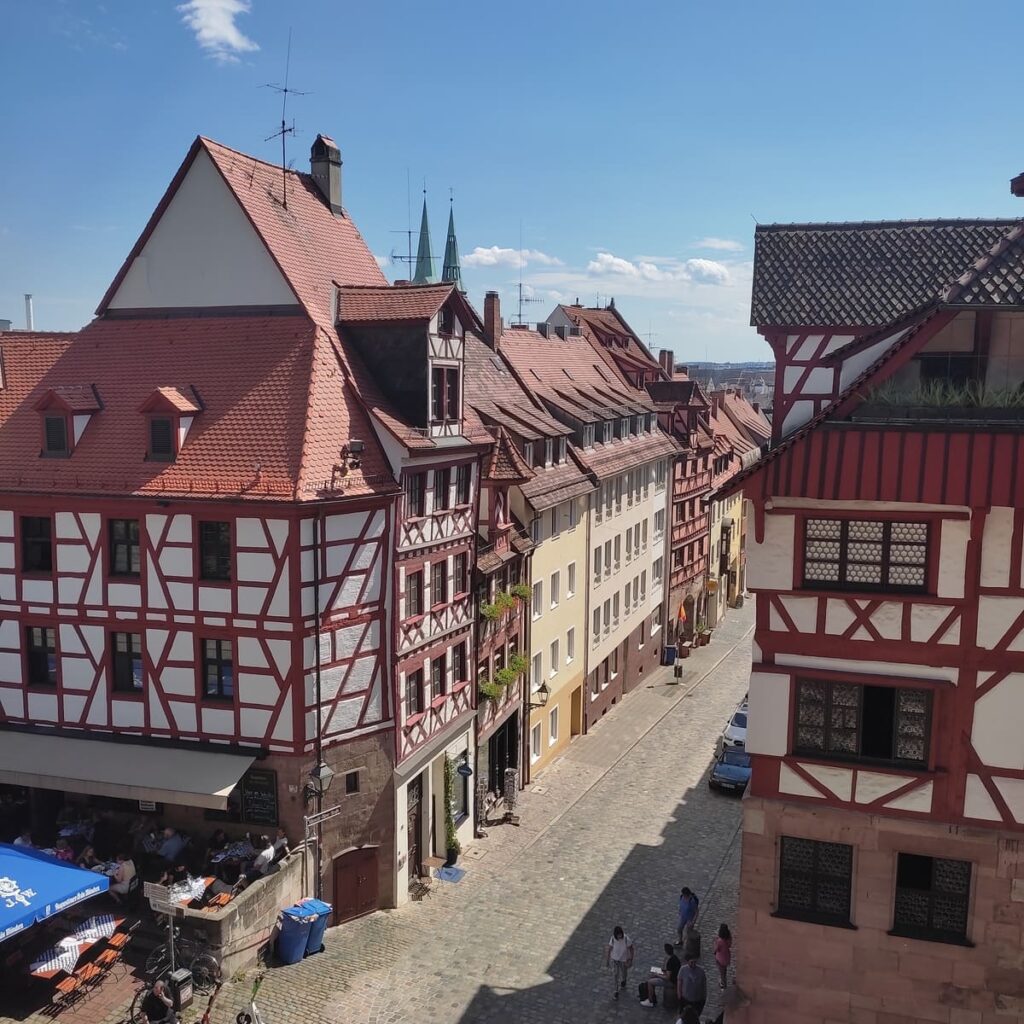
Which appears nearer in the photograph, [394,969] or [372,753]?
[394,969]

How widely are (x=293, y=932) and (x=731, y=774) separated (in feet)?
56.0

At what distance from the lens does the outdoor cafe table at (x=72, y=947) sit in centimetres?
1820

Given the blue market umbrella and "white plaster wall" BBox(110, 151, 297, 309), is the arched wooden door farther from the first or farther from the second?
"white plaster wall" BBox(110, 151, 297, 309)

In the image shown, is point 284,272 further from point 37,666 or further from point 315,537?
point 37,666

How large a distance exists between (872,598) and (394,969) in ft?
42.9

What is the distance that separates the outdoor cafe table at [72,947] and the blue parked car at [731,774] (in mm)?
19978

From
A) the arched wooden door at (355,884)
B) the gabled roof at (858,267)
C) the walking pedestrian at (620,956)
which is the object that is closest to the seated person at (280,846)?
the arched wooden door at (355,884)

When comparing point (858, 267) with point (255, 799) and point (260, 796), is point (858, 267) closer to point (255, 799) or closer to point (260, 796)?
point (260, 796)

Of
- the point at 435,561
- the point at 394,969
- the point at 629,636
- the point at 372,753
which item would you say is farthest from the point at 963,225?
the point at 629,636

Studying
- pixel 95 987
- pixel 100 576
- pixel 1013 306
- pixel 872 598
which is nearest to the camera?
pixel 1013 306

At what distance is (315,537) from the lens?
858 inches

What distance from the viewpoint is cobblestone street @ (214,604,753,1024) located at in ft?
66.5

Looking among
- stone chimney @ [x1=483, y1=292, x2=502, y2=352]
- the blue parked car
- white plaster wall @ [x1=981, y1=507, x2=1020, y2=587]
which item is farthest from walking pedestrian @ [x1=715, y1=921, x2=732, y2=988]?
stone chimney @ [x1=483, y1=292, x2=502, y2=352]

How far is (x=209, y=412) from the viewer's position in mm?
23016
